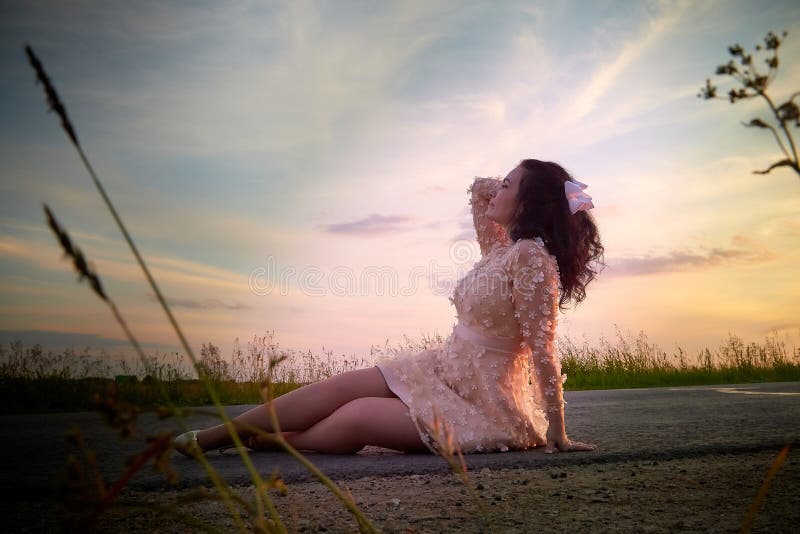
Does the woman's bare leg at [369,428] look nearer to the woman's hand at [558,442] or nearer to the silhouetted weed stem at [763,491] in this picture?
the woman's hand at [558,442]

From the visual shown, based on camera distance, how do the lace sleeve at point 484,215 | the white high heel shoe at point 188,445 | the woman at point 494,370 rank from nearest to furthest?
the white high heel shoe at point 188,445
the woman at point 494,370
the lace sleeve at point 484,215

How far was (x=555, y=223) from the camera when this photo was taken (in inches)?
152

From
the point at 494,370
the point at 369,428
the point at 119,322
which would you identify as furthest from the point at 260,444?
the point at 119,322

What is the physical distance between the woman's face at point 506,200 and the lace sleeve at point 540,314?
432mm

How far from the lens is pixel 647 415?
208 inches

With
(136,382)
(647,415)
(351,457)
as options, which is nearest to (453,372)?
(351,457)

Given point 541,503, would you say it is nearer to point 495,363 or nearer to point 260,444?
point 495,363

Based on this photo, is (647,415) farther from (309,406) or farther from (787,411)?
(309,406)

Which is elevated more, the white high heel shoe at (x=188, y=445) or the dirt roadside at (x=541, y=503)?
the white high heel shoe at (x=188, y=445)

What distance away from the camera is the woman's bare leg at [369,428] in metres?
3.57

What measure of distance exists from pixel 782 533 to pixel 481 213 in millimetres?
2800

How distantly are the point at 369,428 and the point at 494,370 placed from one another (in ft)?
2.72

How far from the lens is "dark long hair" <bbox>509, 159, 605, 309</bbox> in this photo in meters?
3.85

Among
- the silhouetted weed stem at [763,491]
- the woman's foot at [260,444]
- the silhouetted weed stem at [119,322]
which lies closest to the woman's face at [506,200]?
the woman's foot at [260,444]
